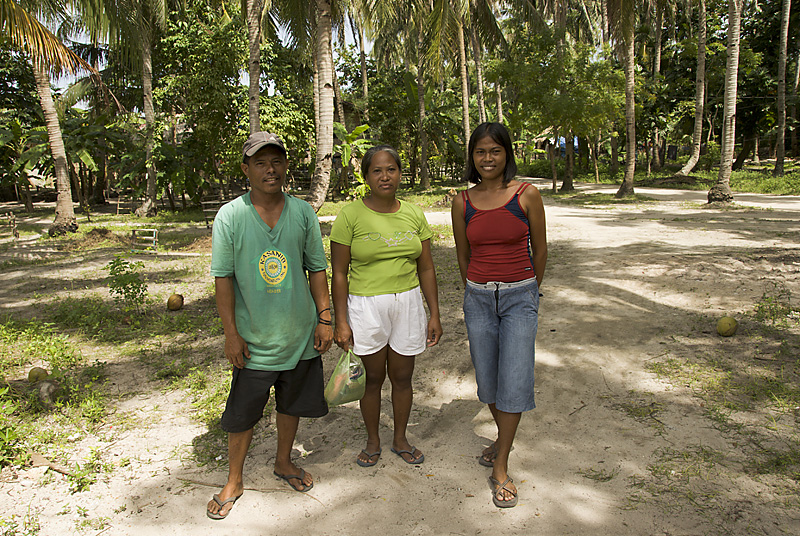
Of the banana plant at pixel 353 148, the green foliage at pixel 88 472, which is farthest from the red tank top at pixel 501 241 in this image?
the banana plant at pixel 353 148

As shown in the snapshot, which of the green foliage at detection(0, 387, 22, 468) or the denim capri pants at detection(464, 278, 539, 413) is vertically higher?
the denim capri pants at detection(464, 278, 539, 413)

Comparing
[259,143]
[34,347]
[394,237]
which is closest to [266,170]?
[259,143]

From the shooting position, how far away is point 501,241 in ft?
9.21

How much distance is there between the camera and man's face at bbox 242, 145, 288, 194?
2.61 m

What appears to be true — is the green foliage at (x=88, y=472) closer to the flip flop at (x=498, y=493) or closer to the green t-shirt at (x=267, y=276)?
the green t-shirt at (x=267, y=276)

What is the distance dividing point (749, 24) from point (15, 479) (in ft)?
110

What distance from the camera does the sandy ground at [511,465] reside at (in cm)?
269

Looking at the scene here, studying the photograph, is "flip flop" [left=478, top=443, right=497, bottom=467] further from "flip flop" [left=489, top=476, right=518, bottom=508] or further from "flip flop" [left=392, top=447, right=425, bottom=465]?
"flip flop" [left=392, top=447, right=425, bottom=465]

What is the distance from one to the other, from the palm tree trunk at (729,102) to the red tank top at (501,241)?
14.5 m

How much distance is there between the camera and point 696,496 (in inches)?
108

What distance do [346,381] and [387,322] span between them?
1.32 ft

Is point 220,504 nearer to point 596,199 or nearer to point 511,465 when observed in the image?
point 511,465

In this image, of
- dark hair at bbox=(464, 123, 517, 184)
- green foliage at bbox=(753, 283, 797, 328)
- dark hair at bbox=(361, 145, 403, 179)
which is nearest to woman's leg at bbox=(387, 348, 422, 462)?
dark hair at bbox=(361, 145, 403, 179)

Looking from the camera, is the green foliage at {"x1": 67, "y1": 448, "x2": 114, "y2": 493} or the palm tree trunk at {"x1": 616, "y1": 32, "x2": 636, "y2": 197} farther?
the palm tree trunk at {"x1": 616, "y1": 32, "x2": 636, "y2": 197}
